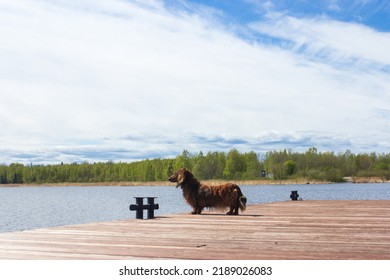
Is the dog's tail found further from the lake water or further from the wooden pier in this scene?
the lake water

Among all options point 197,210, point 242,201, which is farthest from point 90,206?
point 242,201

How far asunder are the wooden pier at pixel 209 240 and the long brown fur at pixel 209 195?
3.53 feet

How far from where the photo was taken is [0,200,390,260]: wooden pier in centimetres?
614

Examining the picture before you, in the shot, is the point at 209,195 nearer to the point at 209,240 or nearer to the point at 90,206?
the point at 209,240

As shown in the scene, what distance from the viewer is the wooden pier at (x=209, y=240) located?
20.2 ft

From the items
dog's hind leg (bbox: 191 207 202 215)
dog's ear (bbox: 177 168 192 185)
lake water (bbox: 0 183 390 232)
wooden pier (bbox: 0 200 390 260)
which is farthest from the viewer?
lake water (bbox: 0 183 390 232)

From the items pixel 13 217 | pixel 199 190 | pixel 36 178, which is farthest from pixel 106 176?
pixel 199 190

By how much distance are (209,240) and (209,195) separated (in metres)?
4.23

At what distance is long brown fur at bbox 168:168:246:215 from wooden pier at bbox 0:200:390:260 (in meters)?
1.08

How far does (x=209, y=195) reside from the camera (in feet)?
38.0

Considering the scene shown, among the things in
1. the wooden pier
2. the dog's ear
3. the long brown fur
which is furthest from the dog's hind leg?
the wooden pier
